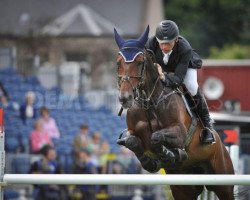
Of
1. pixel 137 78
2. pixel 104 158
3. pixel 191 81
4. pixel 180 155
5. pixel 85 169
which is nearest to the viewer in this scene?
pixel 137 78

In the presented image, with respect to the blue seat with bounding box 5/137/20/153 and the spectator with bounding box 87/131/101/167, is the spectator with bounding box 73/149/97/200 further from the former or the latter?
the blue seat with bounding box 5/137/20/153

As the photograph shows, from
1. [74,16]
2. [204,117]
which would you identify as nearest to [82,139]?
[204,117]

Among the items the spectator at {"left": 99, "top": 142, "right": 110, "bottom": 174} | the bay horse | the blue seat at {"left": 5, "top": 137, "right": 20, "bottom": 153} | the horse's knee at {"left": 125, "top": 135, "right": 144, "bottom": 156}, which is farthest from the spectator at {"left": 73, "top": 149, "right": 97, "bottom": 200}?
the horse's knee at {"left": 125, "top": 135, "right": 144, "bottom": 156}

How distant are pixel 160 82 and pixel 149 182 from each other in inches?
80.7

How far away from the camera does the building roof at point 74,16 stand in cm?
2659

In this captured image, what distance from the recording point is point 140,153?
8180 millimetres

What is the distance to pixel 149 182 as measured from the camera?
6.49 m

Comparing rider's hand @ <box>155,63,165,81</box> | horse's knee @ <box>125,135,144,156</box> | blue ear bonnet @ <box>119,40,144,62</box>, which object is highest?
blue ear bonnet @ <box>119,40,144,62</box>

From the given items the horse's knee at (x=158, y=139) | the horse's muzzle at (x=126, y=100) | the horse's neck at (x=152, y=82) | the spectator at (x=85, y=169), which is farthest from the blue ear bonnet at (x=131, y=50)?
the spectator at (x=85, y=169)

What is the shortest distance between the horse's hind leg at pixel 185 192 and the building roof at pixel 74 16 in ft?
57.3

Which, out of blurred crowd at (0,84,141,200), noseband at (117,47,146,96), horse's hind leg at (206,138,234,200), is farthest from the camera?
blurred crowd at (0,84,141,200)

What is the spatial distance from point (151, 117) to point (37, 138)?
21.1 feet

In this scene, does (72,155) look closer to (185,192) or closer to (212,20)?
(185,192)

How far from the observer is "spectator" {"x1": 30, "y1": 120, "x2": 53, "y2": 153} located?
14.3 meters
